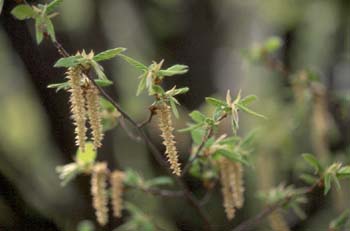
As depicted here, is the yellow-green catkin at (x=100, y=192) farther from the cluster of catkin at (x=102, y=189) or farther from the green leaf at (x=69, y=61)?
the green leaf at (x=69, y=61)

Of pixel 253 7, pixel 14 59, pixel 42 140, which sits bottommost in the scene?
pixel 42 140

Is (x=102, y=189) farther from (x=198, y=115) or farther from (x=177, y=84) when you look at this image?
(x=177, y=84)

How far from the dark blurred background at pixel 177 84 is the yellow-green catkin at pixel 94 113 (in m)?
0.88

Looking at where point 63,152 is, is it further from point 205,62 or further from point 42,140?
point 205,62

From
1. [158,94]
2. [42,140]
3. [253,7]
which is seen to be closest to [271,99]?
[253,7]

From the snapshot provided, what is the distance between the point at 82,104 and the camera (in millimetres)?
919

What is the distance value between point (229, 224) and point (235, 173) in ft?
→ 3.35

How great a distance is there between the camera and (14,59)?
2.15 m

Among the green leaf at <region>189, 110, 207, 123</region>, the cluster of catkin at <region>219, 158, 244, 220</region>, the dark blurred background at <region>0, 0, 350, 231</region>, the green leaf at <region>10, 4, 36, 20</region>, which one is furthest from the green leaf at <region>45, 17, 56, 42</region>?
the dark blurred background at <region>0, 0, 350, 231</region>

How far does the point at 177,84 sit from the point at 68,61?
1.63m

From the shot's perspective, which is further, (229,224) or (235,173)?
(229,224)

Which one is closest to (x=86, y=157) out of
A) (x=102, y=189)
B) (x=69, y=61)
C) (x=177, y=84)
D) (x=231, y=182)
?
(x=102, y=189)

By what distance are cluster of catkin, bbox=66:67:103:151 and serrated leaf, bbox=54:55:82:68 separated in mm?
25

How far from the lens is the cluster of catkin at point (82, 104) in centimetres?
90
